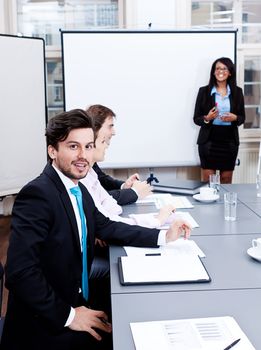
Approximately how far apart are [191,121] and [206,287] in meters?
3.06

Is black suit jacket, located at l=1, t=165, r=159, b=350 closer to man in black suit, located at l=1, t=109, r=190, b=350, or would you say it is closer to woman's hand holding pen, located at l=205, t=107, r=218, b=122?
man in black suit, located at l=1, t=109, r=190, b=350

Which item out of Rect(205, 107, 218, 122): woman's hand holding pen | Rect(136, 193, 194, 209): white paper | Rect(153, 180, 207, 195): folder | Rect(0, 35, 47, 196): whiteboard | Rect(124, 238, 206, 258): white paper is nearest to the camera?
Rect(124, 238, 206, 258): white paper

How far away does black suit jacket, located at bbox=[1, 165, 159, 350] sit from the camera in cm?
129

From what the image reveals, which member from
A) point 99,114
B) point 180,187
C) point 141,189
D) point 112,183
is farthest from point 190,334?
point 112,183

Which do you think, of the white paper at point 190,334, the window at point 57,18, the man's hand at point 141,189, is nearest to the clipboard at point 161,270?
the white paper at point 190,334

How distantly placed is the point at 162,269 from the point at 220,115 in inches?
109

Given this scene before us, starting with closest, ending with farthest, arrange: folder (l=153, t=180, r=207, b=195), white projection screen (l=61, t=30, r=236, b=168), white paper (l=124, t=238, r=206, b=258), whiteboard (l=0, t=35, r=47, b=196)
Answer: white paper (l=124, t=238, r=206, b=258) → folder (l=153, t=180, r=207, b=195) → whiteboard (l=0, t=35, r=47, b=196) → white projection screen (l=61, t=30, r=236, b=168)

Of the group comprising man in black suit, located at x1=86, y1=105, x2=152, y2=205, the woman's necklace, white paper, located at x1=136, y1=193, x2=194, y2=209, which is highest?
the woman's necklace

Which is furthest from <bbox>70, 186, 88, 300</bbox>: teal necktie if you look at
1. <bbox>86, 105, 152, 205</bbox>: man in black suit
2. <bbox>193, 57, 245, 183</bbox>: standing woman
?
<bbox>193, 57, 245, 183</bbox>: standing woman

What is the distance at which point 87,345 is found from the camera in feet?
4.51

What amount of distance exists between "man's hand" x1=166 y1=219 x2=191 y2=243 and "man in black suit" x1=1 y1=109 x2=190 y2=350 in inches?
12.1

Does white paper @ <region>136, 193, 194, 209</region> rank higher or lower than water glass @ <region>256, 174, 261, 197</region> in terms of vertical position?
lower

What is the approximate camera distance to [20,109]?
156 inches

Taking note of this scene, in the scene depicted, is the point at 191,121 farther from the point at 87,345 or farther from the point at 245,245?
the point at 87,345
